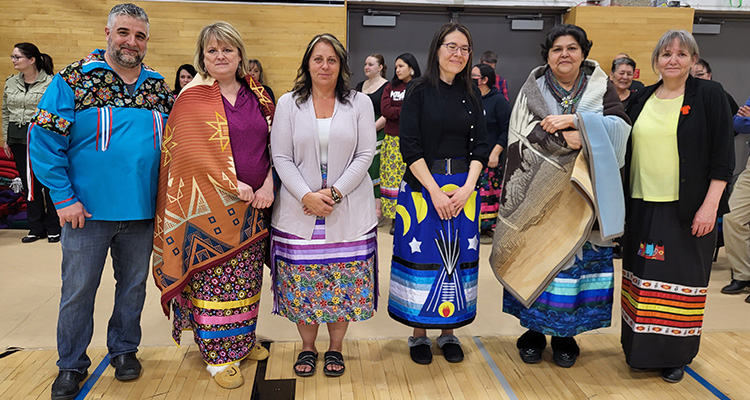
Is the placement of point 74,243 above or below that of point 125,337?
above

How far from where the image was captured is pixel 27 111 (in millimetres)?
4754

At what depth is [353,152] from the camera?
7.55ft

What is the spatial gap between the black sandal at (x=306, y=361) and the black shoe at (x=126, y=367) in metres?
0.71

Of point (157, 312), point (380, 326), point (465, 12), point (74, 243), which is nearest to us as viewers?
point (74, 243)

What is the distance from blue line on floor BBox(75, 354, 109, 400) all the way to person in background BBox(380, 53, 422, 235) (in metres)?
2.68

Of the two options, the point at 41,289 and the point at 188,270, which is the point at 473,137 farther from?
the point at 41,289

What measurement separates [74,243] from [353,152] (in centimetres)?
120

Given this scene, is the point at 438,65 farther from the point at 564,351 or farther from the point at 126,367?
the point at 126,367

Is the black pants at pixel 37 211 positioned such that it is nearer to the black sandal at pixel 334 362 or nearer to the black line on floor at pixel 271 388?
the black line on floor at pixel 271 388

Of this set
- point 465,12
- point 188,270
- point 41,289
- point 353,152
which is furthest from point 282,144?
point 465,12

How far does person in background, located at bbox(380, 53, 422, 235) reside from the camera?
469 centimetres

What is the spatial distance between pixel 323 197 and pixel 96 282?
1033 mm

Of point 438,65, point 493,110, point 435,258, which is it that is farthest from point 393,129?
point 435,258

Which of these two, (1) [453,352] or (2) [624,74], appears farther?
(2) [624,74]
